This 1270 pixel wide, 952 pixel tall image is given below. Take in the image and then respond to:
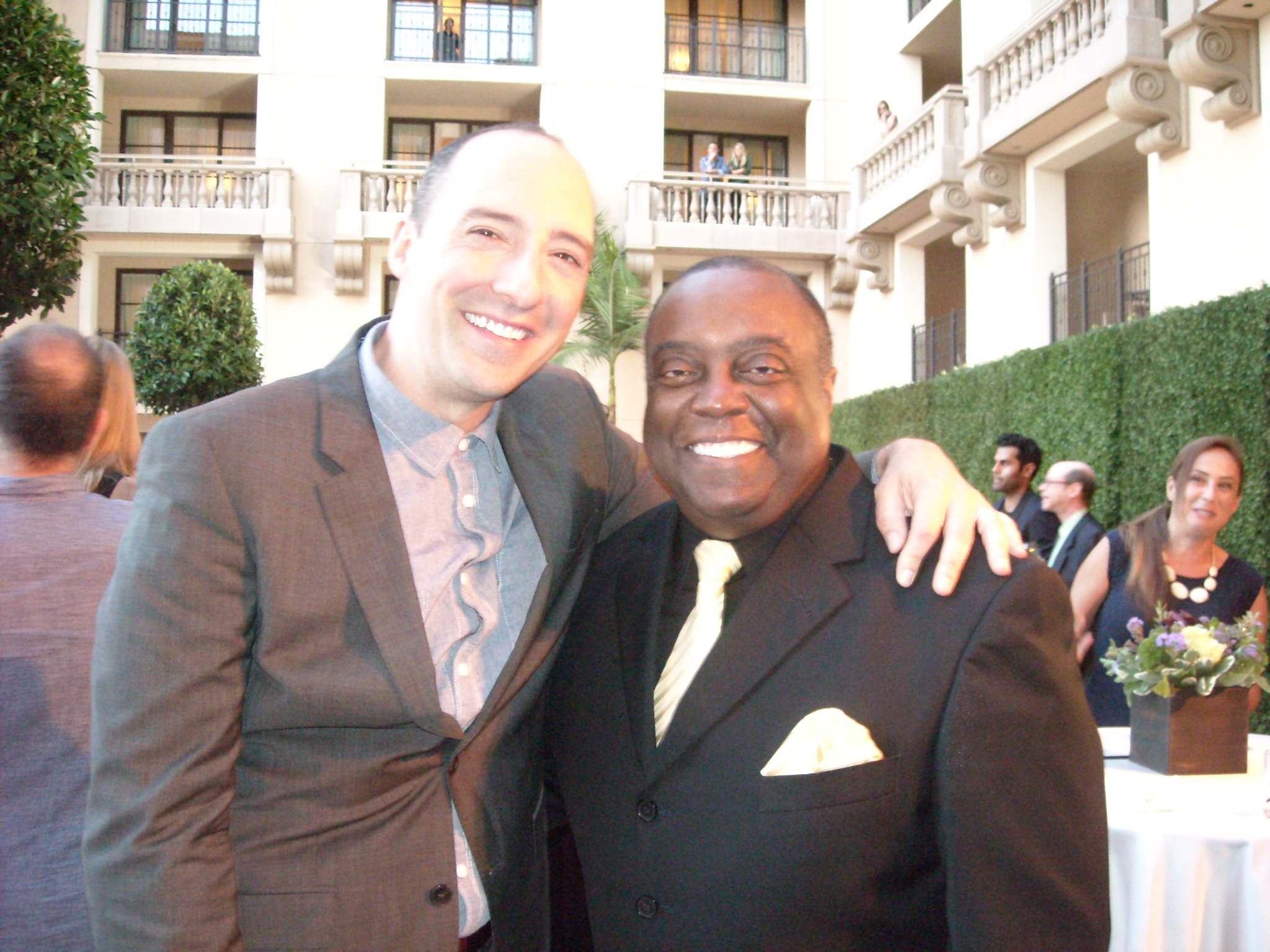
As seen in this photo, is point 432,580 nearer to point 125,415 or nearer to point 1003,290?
point 125,415

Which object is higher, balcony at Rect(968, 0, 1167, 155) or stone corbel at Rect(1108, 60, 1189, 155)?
balcony at Rect(968, 0, 1167, 155)

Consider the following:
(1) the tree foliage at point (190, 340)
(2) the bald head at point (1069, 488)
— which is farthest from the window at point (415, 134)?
(2) the bald head at point (1069, 488)

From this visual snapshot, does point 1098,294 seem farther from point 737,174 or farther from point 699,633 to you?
point 699,633

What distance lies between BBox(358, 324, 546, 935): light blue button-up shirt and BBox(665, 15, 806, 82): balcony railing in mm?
20966

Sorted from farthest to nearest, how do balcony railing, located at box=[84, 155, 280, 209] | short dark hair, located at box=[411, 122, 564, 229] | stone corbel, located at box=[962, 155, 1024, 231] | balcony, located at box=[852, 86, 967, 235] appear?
balcony railing, located at box=[84, 155, 280, 209]
balcony, located at box=[852, 86, 967, 235]
stone corbel, located at box=[962, 155, 1024, 231]
short dark hair, located at box=[411, 122, 564, 229]

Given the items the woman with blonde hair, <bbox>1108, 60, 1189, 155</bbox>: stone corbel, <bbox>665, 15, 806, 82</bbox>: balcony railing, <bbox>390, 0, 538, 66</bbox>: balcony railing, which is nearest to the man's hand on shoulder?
the woman with blonde hair

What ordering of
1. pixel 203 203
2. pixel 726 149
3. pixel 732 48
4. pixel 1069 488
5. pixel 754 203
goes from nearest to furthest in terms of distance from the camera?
pixel 1069 488, pixel 203 203, pixel 754 203, pixel 732 48, pixel 726 149

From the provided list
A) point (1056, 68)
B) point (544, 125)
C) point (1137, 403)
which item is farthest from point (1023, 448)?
point (544, 125)

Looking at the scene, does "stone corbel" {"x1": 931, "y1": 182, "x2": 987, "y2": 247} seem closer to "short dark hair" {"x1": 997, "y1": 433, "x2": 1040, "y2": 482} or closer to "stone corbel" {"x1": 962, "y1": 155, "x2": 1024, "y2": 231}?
"stone corbel" {"x1": 962, "y1": 155, "x2": 1024, "y2": 231}

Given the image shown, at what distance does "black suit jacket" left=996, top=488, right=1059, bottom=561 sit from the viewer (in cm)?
657

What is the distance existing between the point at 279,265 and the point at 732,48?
33.2 ft

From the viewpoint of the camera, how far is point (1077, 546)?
19.7 ft

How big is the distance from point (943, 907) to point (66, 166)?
10.7m

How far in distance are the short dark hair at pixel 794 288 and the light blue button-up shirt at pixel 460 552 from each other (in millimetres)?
484
